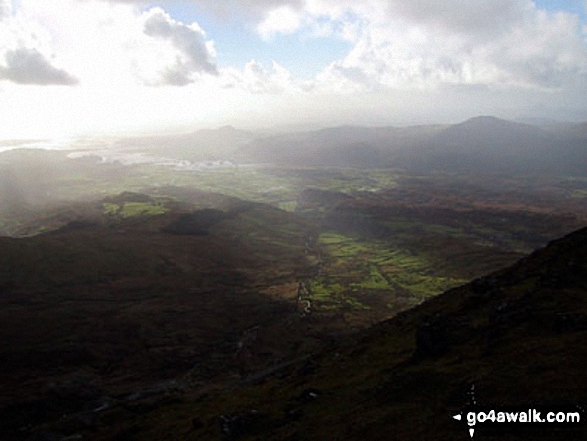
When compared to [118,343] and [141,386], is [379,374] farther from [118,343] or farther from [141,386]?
[118,343]

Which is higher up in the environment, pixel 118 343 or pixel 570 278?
pixel 570 278

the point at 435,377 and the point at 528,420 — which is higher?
the point at 528,420

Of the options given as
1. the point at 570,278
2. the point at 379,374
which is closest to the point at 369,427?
the point at 379,374

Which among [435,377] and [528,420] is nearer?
[528,420]

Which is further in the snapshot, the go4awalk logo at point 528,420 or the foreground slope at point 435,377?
the foreground slope at point 435,377

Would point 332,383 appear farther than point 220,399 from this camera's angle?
No

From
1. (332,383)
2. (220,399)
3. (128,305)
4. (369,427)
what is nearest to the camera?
(369,427)

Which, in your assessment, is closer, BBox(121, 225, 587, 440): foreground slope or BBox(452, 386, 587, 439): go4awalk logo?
BBox(452, 386, 587, 439): go4awalk logo

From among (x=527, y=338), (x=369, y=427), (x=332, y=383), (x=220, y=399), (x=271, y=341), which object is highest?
(x=527, y=338)
